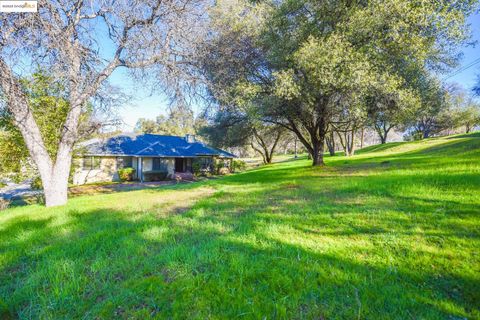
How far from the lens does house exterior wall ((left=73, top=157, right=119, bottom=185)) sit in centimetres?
2088

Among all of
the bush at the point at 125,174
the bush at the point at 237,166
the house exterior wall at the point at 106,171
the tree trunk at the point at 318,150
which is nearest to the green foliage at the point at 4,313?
the tree trunk at the point at 318,150

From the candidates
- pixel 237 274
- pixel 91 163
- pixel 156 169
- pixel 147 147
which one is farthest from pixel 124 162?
pixel 237 274

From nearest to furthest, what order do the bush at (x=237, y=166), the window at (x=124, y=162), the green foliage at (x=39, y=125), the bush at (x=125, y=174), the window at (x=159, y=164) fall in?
the green foliage at (x=39, y=125) < the bush at (x=125, y=174) < the window at (x=124, y=162) < the window at (x=159, y=164) < the bush at (x=237, y=166)

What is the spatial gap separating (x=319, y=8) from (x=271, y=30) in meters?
2.18

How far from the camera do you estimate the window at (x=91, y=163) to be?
2138 cm

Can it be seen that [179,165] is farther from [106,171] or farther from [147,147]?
[106,171]

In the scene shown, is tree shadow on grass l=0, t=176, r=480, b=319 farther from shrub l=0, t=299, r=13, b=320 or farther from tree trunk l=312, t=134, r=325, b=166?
tree trunk l=312, t=134, r=325, b=166

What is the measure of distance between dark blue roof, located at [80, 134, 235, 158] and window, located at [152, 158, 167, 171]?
0.94 m

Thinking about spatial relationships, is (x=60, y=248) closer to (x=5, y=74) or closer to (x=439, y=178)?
(x=5, y=74)

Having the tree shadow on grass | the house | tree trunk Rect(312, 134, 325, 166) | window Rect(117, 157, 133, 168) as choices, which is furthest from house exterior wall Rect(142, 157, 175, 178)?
the tree shadow on grass

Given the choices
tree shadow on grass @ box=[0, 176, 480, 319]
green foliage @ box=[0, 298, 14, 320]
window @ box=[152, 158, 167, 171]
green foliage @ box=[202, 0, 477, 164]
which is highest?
green foliage @ box=[202, 0, 477, 164]

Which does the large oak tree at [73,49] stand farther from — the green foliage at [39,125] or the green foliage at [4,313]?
the green foliage at [4,313]

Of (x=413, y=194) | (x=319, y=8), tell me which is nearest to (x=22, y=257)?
(x=413, y=194)

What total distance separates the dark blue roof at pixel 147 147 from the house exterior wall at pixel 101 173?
1051 millimetres
